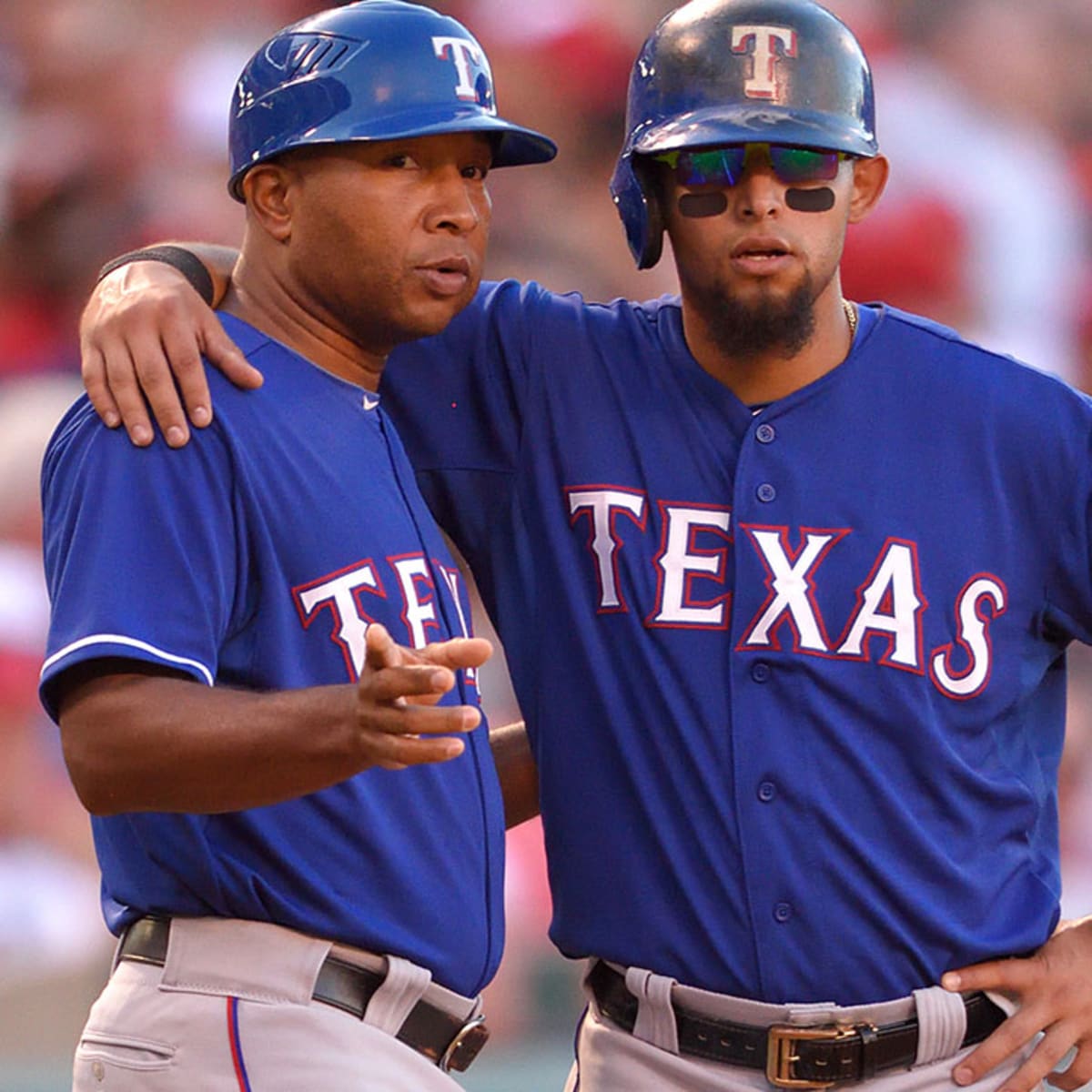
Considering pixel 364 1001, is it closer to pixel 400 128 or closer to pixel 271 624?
pixel 271 624

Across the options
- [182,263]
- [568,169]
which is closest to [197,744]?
[182,263]

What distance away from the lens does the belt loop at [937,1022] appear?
110 inches

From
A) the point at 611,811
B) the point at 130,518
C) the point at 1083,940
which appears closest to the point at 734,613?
the point at 611,811

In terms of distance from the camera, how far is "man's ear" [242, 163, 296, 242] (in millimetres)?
2750

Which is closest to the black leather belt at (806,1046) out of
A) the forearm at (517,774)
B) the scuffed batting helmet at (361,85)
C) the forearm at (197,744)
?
the forearm at (517,774)

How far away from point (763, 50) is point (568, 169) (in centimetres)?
336

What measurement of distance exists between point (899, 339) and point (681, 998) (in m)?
1.04

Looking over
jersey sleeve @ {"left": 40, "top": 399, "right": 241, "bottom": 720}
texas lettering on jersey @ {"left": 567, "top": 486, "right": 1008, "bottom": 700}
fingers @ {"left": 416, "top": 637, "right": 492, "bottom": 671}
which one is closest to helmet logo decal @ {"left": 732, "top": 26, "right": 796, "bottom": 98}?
texas lettering on jersey @ {"left": 567, "top": 486, "right": 1008, "bottom": 700}

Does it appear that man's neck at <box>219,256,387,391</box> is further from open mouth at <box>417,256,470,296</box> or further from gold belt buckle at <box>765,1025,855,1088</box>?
gold belt buckle at <box>765,1025,855,1088</box>

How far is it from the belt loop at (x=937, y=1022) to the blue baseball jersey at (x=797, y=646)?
0.12ft

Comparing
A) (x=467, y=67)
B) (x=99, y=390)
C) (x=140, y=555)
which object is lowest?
(x=140, y=555)

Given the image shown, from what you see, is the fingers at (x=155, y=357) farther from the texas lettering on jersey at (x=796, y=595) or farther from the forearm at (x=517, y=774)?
the forearm at (x=517, y=774)

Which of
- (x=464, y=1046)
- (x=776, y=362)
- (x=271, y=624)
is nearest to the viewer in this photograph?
(x=271, y=624)

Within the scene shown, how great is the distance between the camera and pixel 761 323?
2.88 m
